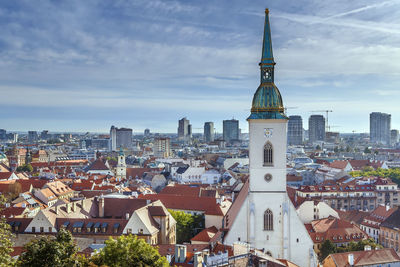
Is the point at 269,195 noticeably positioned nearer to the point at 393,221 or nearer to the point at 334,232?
the point at 334,232

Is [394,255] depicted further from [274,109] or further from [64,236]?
[64,236]

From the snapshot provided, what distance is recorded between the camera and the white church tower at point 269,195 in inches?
2058

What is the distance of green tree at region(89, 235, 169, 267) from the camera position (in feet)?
117

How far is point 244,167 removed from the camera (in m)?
182

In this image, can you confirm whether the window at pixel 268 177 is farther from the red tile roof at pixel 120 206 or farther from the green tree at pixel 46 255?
the red tile roof at pixel 120 206

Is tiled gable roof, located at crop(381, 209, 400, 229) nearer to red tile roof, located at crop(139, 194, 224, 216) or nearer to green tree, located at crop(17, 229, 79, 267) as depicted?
red tile roof, located at crop(139, 194, 224, 216)

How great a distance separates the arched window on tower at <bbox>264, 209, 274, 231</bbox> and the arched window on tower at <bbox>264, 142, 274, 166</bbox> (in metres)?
5.54

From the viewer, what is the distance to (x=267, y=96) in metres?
52.5

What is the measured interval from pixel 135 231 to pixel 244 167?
120 meters

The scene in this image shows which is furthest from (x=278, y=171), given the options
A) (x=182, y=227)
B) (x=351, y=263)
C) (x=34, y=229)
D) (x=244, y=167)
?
(x=244, y=167)

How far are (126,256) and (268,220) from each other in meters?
21.7

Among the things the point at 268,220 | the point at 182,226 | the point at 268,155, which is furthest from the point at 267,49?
the point at 182,226

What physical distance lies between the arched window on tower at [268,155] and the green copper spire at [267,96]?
11.2 feet

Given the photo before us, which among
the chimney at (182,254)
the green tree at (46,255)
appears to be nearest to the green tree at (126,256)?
the green tree at (46,255)
